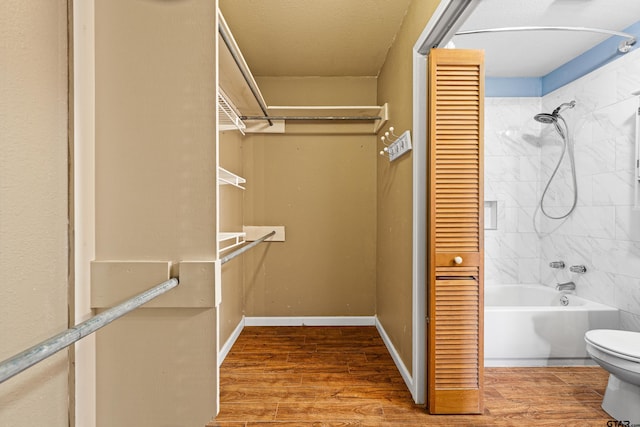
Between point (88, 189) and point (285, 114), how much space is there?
2202 millimetres

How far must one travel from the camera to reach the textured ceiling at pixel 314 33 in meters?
2.04

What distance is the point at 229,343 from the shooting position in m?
2.57

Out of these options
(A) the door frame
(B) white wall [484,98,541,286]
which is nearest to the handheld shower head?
(B) white wall [484,98,541,286]

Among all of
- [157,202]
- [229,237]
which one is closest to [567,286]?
[229,237]

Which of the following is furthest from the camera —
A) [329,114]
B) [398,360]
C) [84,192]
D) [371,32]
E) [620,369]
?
[329,114]

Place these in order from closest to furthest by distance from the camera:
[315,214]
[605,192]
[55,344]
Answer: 1. [55,344]
2. [605,192]
3. [315,214]

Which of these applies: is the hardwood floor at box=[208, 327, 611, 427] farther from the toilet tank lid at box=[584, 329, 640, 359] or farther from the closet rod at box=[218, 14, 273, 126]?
the closet rod at box=[218, 14, 273, 126]

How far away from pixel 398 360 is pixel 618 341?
1219mm

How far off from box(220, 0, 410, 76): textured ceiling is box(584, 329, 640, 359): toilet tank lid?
2241 mm

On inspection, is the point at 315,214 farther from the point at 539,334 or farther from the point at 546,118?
the point at 546,118

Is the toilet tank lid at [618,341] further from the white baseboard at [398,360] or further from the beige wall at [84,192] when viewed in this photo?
the beige wall at [84,192]

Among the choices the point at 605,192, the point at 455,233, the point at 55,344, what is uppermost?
the point at 605,192

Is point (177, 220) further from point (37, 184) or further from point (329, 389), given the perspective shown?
point (329, 389)

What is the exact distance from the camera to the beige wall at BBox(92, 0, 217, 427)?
0.98 metres
